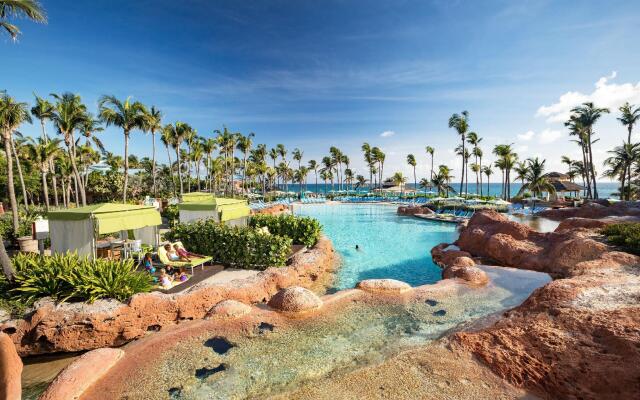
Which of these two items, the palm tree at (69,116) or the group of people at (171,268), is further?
the palm tree at (69,116)

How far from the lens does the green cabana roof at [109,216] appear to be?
9.96m

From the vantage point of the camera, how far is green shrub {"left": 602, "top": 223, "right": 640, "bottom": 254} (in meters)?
10.7

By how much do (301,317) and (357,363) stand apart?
7.24ft

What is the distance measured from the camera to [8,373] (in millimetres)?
3047

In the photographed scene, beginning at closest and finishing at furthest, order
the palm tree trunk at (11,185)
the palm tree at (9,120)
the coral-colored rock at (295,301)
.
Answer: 1. the coral-colored rock at (295,301)
2. the palm tree trunk at (11,185)
3. the palm tree at (9,120)

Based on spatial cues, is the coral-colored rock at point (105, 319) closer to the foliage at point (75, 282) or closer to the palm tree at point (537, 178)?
the foliage at point (75, 282)

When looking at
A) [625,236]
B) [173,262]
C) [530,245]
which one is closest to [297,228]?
[173,262]

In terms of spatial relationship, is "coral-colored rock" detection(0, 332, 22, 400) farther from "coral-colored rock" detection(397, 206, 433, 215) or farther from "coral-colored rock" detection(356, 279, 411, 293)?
"coral-colored rock" detection(397, 206, 433, 215)

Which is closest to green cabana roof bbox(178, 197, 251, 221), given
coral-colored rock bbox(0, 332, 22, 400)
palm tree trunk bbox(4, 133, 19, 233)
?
palm tree trunk bbox(4, 133, 19, 233)

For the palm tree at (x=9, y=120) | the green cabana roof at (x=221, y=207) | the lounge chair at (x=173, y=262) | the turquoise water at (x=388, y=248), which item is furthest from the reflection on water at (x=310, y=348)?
the palm tree at (x=9, y=120)

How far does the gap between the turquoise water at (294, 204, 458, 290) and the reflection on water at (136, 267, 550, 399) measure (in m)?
4.40

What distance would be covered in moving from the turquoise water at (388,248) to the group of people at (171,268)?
19.3 ft

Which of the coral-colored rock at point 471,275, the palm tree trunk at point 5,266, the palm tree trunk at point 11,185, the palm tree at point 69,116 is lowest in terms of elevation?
the coral-colored rock at point 471,275

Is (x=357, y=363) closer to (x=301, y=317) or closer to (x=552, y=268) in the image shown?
(x=301, y=317)
